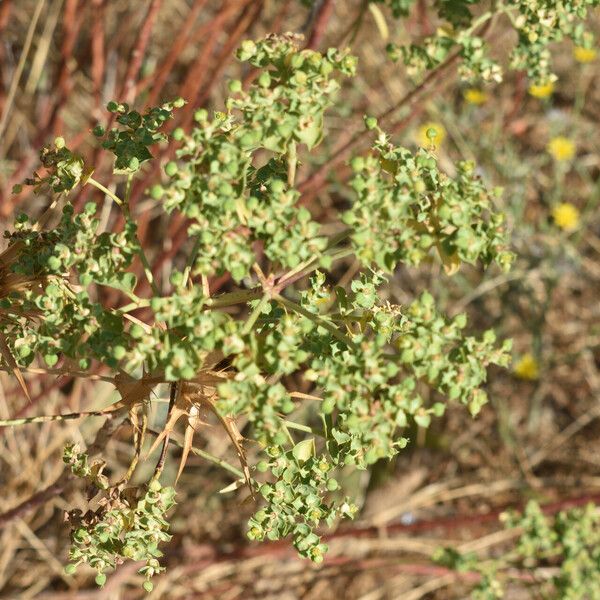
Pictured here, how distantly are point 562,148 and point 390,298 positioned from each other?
1.40 metres

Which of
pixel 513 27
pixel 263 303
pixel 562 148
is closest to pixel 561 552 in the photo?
pixel 513 27

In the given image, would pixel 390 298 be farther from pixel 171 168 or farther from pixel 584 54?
pixel 171 168

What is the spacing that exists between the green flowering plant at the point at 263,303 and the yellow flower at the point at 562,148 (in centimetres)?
320

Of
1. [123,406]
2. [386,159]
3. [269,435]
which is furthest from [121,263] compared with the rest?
[386,159]

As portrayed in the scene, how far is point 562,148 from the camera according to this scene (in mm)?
4668

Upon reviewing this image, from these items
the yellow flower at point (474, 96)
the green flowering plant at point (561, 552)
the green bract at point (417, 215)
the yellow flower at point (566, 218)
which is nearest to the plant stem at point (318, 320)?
the green bract at point (417, 215)

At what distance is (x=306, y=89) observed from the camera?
1.61m

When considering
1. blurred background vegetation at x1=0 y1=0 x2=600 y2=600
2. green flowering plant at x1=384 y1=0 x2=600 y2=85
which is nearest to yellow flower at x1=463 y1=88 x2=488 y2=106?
blurred background vegetation at x1=0 y1=0 x2=600 y2=600

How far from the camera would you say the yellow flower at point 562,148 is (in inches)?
183

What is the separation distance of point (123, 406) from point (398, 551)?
8.18 ft

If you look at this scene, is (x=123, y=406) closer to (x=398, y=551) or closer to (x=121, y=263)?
(x=121, y=263)

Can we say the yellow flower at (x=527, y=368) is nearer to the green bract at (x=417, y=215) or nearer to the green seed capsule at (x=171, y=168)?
the green bract at (x=417, y=215)

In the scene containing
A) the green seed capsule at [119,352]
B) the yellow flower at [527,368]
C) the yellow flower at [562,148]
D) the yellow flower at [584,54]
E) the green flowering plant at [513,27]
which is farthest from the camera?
the yellow flower at [584,54]

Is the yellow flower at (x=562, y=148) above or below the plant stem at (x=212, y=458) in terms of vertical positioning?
above
